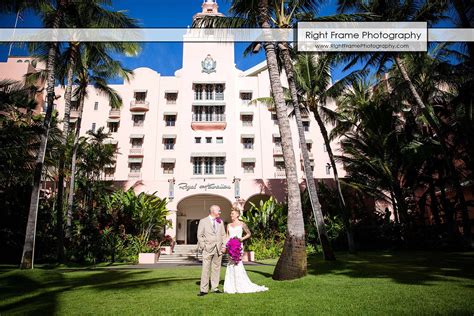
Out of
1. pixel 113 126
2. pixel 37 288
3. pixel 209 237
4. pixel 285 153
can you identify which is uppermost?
pixel 113 126

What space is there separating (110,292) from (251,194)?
18.3 m

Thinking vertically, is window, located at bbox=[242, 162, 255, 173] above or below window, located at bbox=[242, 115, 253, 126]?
below

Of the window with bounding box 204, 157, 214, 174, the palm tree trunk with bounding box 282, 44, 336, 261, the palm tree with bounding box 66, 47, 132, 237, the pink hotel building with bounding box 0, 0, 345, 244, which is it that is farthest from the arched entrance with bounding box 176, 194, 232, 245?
the palm tree trunk with bounding box 282, 44, 336, 261

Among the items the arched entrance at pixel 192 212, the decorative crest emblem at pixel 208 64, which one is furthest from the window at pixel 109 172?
the decorative crest emblem at pixel 208 64

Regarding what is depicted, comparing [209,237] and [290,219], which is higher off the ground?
[290,219]

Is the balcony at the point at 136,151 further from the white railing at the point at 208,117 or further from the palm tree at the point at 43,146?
the palm tree at the point at 43,146

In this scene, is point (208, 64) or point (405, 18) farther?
point (208, 64)

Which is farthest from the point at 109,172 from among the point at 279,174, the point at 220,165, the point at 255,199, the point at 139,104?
the point at 279,174

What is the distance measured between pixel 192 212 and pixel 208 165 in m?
5.02

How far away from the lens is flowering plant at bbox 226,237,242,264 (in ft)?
21.8

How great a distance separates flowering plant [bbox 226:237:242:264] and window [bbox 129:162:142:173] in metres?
25.0

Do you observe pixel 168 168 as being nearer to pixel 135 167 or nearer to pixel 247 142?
pixel 135 167

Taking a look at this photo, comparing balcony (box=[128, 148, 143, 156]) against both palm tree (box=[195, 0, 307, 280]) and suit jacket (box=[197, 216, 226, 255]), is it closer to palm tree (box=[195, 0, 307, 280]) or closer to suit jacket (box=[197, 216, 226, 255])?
palm tree (box=[195, 0, 307, 280])

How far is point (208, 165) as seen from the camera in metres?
28.5
